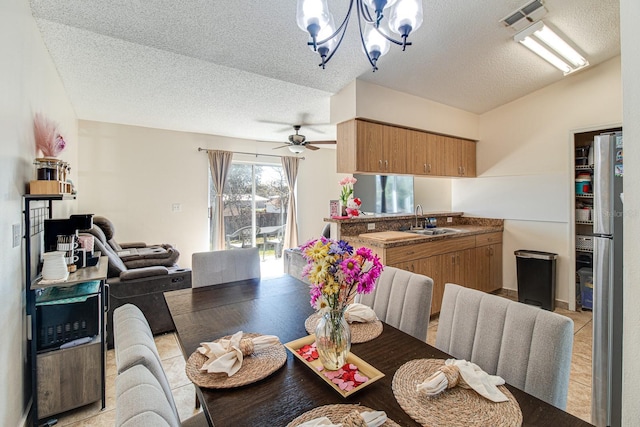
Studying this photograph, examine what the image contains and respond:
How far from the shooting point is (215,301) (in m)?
1.74

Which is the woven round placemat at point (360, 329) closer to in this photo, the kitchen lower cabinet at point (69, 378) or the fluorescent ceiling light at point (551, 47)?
the kitchen lower cabinet at point (69, 378)

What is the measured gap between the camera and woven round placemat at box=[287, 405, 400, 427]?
798mm

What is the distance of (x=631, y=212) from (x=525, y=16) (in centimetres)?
219

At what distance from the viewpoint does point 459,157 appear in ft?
13.7

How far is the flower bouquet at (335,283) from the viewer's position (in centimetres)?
97

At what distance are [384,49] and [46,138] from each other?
243 centimetres

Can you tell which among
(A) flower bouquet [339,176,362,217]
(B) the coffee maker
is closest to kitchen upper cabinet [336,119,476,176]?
(A) flower bouquet [339,176,362,217]

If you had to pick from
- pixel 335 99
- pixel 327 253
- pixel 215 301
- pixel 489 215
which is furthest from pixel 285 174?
pixel 327 253

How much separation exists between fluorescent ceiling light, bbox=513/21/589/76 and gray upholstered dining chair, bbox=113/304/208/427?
3.52 meters

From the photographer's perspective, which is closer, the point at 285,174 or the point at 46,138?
the point at 46,138

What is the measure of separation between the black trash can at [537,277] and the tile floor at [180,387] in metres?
0.54

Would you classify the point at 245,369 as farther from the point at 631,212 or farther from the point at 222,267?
the point at 631,212

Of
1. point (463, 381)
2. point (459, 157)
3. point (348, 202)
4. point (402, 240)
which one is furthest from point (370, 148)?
point (463, 381)

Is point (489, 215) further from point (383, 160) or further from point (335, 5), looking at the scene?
point (335, 5)
